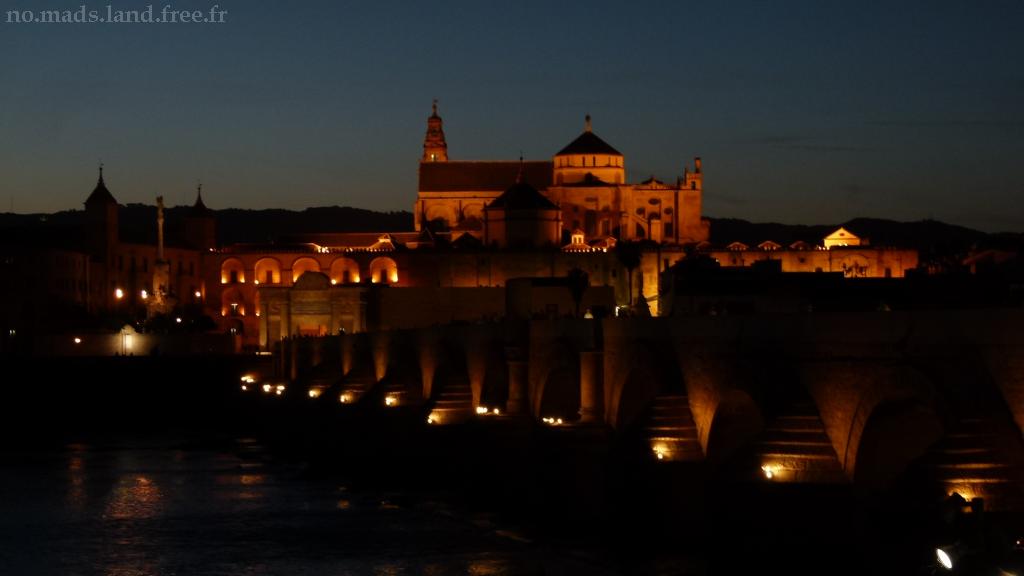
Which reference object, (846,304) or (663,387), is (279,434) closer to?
(846,304)

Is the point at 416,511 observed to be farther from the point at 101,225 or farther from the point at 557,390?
the point at 101,225

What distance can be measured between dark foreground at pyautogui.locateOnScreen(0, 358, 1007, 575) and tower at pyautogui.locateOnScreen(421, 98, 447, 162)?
77.4m

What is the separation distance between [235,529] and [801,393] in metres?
15.8

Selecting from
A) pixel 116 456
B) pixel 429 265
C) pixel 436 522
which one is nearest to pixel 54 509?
pixel 436 522

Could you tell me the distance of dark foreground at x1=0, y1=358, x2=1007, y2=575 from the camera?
19.7m

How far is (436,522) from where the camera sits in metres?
31.8

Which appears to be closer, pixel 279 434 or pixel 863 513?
pixel 863 513

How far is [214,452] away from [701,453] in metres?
32.2

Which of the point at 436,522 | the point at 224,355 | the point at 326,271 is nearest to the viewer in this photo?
the point at 436,522

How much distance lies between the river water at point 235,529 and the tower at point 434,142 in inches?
3425

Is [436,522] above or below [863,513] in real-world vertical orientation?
below

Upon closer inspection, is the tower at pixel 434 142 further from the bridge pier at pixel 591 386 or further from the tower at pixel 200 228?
the bridge pier at pixel 591 386

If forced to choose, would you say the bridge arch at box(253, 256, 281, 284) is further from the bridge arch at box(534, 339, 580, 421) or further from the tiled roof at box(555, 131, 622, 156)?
the bridge arch at box(534, 339, 580, 421)

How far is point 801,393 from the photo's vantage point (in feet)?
67.7
